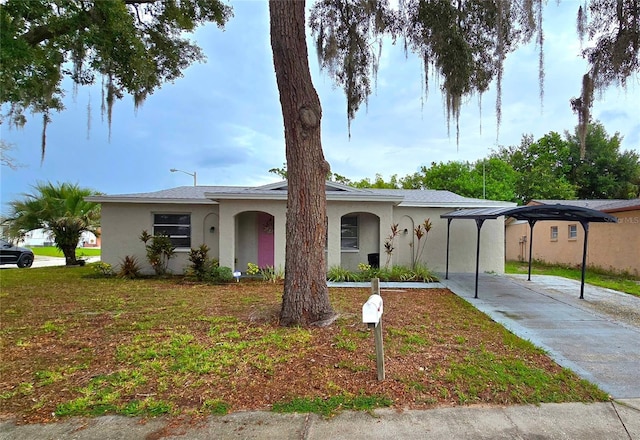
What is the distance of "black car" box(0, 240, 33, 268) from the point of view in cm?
1377

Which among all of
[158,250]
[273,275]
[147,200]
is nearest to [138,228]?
[147,200]

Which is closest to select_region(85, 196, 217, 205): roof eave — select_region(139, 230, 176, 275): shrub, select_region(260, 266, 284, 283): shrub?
select_region(139, 230, 176, 275): shrub

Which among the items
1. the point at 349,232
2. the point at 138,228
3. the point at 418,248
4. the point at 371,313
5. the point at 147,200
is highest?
the point at 147,200

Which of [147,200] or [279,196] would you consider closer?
[279,196]

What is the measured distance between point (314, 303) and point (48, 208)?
1348 cm

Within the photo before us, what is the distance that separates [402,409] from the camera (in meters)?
2.78

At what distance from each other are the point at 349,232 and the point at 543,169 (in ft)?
71.6

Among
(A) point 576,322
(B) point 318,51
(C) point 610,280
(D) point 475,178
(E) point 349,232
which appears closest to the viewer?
(A) point 576,322

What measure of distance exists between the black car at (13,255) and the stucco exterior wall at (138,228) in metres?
6.45

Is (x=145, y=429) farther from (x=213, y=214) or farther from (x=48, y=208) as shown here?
(x=48, y=208)

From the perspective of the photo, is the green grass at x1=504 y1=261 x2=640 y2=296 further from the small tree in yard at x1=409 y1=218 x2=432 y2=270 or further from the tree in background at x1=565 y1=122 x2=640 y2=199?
the tree in background at x1=565 y1=122 x2=640 y2=199

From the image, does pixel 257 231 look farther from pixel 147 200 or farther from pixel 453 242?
pixel 453 242

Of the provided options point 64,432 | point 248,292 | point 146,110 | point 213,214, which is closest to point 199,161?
point 213,214

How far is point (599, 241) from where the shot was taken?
12.5 m
